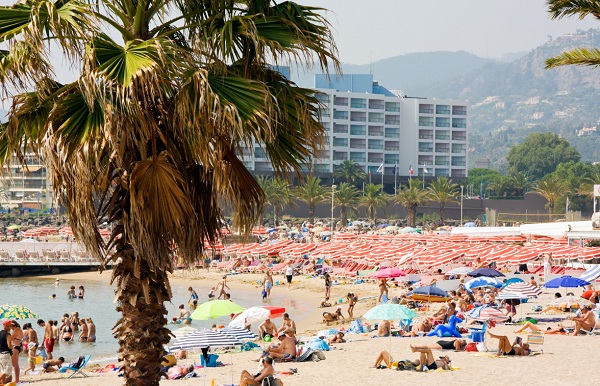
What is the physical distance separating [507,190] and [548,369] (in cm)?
11455

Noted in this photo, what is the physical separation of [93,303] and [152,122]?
117 feet

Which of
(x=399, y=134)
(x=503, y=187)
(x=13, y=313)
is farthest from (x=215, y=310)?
(x=503, y=187)

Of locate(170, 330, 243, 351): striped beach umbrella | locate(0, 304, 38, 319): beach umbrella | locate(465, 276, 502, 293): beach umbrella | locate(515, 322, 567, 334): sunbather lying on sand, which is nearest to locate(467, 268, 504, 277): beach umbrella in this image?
locate(465, 276, 502, 293): beach umbrella

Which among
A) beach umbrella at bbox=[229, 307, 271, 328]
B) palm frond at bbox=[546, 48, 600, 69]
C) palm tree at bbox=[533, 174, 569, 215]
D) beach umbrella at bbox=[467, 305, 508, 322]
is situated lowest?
beach umbrella at bbox=[229, 307, 271, 328]

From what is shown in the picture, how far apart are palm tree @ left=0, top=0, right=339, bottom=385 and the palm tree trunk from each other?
1 centimetres

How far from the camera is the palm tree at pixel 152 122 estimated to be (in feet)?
20.5

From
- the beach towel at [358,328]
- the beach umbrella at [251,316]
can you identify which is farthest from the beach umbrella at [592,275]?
the beach umbrella at [251,316]

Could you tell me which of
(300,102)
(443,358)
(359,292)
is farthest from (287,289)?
(300,102)

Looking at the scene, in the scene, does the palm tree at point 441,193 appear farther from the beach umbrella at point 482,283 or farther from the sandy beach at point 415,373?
the sandy beach at point 415,373

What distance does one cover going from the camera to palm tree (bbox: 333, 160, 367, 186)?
113 meters

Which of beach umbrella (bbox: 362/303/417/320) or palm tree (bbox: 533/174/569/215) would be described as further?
palm tree (bbox: 533/174/569/215)

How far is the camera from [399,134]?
422ft

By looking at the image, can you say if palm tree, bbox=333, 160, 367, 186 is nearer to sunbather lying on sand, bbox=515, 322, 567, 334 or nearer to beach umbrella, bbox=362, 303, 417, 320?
sunbather lying on sand, bbox=515, 322, 567, 334

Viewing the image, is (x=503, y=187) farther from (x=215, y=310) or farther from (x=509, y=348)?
(x=509, y=348)
